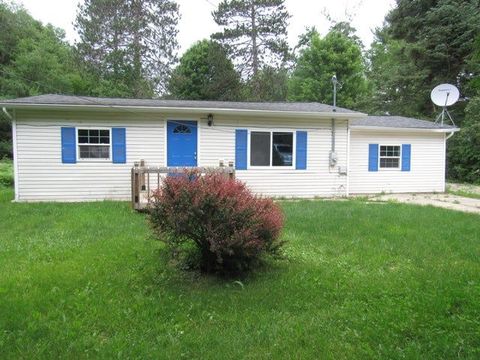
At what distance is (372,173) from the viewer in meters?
11.8

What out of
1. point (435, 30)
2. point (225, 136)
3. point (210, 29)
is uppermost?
point (210, 29)

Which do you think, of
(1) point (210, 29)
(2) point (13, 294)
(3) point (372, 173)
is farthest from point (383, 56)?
(2) point (13, 294)

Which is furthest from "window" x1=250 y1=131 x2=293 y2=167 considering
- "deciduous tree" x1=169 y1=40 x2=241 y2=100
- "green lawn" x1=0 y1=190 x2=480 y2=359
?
"deciduous tree" x1=169 y1=40 x2=241 y2=100

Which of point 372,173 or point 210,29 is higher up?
point 210,29

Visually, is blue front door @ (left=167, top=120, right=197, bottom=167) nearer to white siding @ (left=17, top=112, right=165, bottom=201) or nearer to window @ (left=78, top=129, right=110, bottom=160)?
white siding @ (left=17, top=112, right=165, bottom=201)

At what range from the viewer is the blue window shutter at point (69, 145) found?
368 inches

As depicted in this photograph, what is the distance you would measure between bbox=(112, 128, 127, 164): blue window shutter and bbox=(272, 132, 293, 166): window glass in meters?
3.99

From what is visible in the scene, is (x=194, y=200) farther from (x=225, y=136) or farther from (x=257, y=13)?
(x=257, y=13)

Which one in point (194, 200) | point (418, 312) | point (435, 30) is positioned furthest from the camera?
point (435, 30)

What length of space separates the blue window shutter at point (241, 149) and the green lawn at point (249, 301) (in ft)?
16.0

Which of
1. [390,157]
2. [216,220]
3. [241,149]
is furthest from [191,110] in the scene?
[390,157]

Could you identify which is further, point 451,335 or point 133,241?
point 133,241

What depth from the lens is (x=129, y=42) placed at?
23219 millimetres

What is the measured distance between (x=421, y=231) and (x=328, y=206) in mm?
2700
